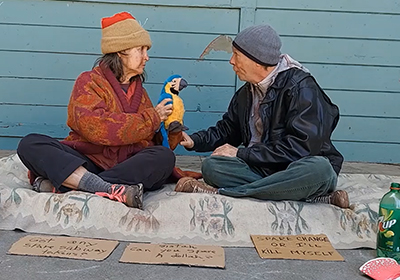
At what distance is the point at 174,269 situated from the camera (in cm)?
135

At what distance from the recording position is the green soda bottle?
140 cm

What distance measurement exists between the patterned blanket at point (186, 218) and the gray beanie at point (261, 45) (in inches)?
22.3

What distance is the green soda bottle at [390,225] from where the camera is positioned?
140 centimetres

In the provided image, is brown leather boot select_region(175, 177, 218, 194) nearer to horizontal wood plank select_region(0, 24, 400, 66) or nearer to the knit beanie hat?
the knit beanie hat

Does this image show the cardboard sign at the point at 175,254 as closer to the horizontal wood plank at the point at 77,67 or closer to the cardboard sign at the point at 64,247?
the cardboard sign at the point at 64,247

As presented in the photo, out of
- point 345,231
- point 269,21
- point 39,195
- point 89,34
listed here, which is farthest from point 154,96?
point 345,231

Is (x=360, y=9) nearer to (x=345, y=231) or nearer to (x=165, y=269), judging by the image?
(x=345, y=231)

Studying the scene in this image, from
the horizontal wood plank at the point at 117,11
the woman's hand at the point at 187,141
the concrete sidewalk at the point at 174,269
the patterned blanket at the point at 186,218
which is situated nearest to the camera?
the concrete sidewalk at the point at 174,269

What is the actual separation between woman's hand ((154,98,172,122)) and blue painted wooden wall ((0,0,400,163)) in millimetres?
883

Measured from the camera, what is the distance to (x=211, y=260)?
1414 millimetres

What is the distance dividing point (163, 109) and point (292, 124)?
52 cm

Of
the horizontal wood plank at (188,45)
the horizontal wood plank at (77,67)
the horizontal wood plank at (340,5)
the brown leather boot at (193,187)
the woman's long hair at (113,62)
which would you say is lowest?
→ the brown leather boot at (193,187)

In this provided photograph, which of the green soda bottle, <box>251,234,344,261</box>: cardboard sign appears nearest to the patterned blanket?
<box>251,234,344,261</box>: cardboard sign

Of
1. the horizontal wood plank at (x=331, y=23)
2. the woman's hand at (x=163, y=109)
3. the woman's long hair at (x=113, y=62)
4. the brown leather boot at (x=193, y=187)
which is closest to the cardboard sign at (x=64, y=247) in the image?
Answer: the brown leather boot at (x=193, y=187)
